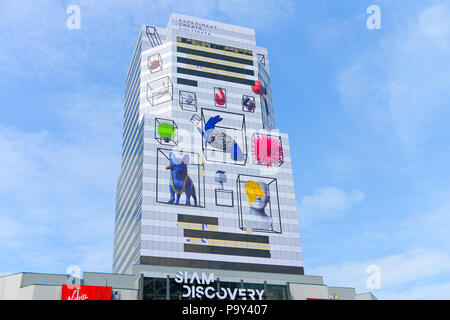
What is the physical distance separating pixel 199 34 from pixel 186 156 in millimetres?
46204

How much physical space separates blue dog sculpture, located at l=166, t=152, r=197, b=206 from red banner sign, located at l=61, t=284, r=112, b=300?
42.7m

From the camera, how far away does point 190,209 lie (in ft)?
422

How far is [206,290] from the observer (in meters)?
98.0

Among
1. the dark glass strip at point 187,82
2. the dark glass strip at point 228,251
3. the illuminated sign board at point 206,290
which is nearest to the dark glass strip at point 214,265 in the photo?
the dark glass strip at point 228,251

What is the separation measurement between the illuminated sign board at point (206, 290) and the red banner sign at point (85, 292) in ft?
48.5

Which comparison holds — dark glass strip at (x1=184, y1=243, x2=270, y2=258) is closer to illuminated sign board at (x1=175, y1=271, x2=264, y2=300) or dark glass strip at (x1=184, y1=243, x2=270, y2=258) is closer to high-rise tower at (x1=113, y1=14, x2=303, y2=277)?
high-rise tower at (x1=113, y1=14, x2=303, y2=277)

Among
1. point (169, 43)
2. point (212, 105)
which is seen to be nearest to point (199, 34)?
point (169, 43)

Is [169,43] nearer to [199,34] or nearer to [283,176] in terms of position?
[199,34]

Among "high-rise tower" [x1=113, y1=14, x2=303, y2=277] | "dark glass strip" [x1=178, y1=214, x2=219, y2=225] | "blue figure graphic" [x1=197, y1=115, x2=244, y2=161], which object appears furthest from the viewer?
"blue figure graphic" [x1=197, y1=115, x2=244, y2=161]

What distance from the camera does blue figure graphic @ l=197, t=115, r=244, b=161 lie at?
464ft

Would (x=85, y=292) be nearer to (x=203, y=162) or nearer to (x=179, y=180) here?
(x=179, y=180)

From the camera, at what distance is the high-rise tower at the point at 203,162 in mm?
125375

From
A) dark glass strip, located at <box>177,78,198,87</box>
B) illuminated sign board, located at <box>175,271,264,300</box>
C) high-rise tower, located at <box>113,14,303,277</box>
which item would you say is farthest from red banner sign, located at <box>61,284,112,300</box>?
dark glass strip, located at <box>177,78,198,87</box>
